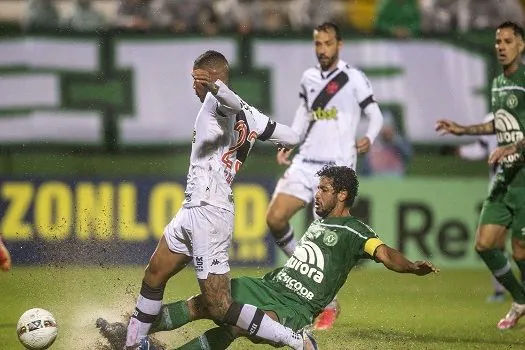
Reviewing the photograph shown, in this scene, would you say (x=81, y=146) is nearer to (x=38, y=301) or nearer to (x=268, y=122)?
(x=38, y=301)

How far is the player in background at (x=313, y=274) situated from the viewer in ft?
26.2

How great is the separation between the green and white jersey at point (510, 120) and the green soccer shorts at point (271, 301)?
3534mm

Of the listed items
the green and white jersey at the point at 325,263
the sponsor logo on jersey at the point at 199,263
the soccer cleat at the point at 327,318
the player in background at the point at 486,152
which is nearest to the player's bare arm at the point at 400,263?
the green and white jersey at the point at 325,263

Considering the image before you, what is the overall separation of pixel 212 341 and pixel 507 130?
4.00 m

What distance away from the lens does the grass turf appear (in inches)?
374

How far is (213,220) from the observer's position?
8.02m

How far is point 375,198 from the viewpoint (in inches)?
618

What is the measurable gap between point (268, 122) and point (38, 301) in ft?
11.9

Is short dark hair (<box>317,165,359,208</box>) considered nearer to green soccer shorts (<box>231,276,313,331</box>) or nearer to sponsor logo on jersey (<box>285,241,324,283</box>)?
sponsor logo on jersey (<box>285,241,324,283</box>)

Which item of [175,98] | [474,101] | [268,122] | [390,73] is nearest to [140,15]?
[175,98]

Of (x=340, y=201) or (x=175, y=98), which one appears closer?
(x=340, y=201)

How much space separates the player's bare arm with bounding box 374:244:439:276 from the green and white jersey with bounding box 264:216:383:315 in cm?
23

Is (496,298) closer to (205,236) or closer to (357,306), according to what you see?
(357,306)

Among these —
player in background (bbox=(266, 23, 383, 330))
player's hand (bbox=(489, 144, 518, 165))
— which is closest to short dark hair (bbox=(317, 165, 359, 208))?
player's hand (bbox=(489, 144, 518, 165))
